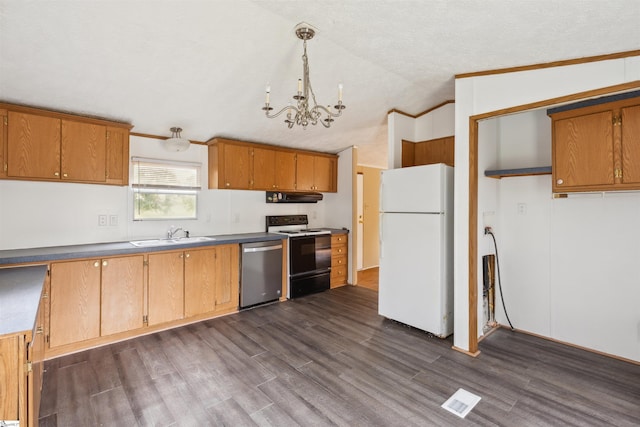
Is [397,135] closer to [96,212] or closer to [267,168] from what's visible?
[267,168]

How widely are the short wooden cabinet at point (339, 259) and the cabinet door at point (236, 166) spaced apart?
1688mm

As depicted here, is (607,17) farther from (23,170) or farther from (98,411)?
(23,170)

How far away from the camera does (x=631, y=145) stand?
7.83 ft

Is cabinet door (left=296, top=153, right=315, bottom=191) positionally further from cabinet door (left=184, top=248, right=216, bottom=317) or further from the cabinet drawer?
cabinet door (left=184, top=248, right=216, bottom=317)

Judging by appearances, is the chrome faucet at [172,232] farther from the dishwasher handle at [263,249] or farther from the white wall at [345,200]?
the white wall at [345,200]

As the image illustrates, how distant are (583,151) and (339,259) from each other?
340 centimetres

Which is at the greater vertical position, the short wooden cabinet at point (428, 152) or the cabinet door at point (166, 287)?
the short wooden cabinet at point (428, 152)

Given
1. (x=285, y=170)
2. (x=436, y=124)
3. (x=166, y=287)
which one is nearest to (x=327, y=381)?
(x=166, y=287)

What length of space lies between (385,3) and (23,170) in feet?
10.7

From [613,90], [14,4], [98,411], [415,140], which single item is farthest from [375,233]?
[14,4]

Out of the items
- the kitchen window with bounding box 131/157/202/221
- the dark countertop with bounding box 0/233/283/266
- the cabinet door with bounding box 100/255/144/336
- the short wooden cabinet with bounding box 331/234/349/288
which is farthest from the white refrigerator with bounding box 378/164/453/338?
the cabinet door with bounding box 100/255/144/336

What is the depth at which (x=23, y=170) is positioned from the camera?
271 cm

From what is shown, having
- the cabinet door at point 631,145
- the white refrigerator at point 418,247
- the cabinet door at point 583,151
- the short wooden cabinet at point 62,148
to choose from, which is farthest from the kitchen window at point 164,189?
the cabinet door at point 631,145

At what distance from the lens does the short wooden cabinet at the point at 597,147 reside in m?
2.39
